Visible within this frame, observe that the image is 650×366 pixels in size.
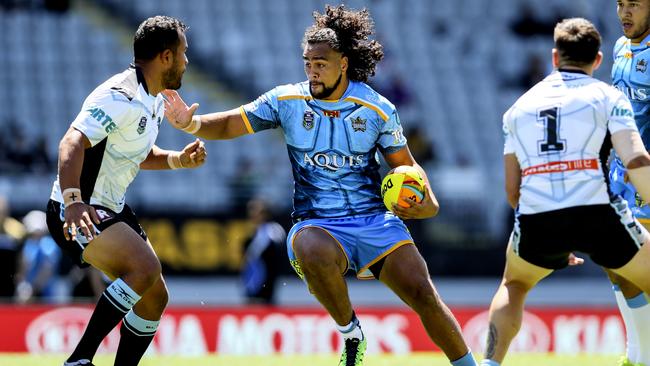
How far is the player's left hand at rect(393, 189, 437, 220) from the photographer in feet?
24.1

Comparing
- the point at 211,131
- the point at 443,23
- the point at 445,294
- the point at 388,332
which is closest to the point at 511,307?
the point at 211,131

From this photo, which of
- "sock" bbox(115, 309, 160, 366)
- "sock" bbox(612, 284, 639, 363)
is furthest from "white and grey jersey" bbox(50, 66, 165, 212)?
"sock" bbox(612, 284, 639, 363)

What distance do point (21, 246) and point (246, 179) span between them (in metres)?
4.11

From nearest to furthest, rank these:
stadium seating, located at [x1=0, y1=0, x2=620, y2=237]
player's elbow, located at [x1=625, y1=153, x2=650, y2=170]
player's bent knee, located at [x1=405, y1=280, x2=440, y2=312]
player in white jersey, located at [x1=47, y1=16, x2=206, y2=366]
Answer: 1. player's elbow, located at [x1=625, y1=153, x2=650, y2=170]
2. player in white jersey, located at [x1=47, y1=16, x2=206, y2=366]
3. player's bent knee, located at [x1=405, y1=280, x2=440, y2=312]
4. stadium seating, located at [x1=0, y1=0, x2=620, y2=237]

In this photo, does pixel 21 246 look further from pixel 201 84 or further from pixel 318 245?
pixel 318 245

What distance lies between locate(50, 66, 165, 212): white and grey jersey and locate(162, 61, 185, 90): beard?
0.14 metres

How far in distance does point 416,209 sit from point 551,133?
1.17 m

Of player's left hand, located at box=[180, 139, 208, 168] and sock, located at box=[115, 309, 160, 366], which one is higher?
player's left hand, located at box=[180, 139, 208, 168]

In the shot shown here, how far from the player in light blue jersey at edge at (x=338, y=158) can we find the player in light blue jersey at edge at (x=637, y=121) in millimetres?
1426

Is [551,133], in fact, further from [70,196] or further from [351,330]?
[70,196]

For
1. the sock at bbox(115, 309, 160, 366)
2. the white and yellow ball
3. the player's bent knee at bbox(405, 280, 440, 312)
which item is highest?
the white and yellow ball

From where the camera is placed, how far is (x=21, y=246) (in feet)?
49.4

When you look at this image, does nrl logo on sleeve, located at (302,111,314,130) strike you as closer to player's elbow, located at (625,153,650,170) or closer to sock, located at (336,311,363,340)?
sock, located at (336,311,363,340)

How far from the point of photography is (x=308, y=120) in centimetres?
757
